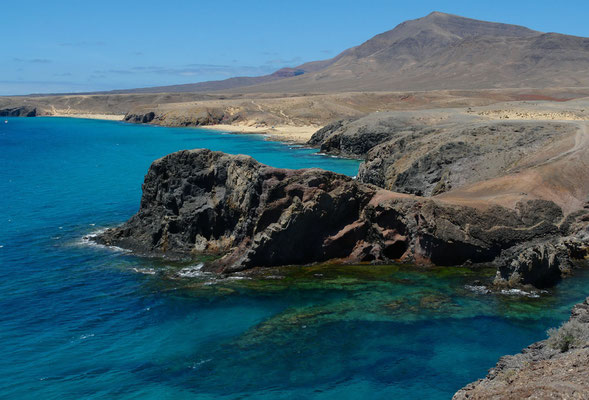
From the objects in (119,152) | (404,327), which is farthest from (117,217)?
(119,152)

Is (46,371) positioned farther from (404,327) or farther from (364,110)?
(364,110)

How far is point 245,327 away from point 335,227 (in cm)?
934

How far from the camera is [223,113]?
14150 cm

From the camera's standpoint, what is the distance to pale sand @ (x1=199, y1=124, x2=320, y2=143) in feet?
317

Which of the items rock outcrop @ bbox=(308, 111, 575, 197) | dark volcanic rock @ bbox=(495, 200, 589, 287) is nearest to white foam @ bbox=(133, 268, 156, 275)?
dark volcanic rock @ bbox=(495, 200, 589, 287)

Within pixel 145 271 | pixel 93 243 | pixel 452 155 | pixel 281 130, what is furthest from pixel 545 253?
Result: pixel 281 130

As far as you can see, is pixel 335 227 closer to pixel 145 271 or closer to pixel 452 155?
pixel 145 271

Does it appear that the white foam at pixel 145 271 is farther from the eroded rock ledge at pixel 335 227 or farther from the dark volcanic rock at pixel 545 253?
the dark volcanic rock at pixel 545 253

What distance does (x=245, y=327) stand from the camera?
21234 mm

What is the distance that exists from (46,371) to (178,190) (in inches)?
638

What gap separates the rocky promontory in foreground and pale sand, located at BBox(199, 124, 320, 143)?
76669mm

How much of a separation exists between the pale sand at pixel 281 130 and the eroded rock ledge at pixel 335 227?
199ft

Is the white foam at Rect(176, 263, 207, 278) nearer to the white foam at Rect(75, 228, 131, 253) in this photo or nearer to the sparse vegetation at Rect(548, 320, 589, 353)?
the white foam at Rect(75, 228, 131, 253)

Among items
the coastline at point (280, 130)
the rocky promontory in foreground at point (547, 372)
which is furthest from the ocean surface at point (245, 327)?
the coastline at point (280, 130)
